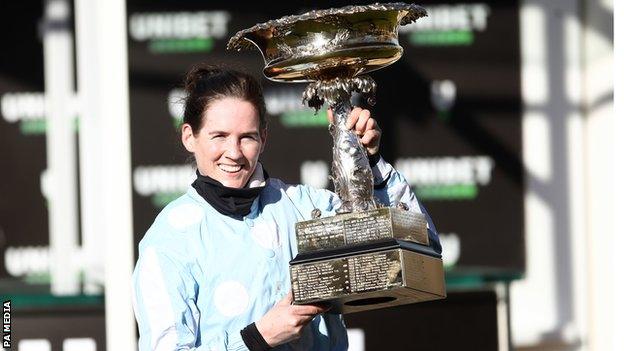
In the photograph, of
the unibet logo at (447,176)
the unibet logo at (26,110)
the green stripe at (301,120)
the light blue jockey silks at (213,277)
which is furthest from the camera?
the unibet logo at (26,110)

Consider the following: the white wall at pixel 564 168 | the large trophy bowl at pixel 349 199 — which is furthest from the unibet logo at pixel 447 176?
the large trophy bowl at pixel 349 199

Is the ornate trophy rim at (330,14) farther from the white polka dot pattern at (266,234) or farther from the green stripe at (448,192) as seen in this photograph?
the green stripe at (448,192)

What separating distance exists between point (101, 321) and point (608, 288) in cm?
207

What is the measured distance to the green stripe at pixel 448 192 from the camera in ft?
20.9

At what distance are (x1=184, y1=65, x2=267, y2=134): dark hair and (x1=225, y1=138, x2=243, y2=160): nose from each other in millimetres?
105

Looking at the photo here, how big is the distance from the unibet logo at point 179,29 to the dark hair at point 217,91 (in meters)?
2.23

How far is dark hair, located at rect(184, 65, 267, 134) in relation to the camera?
3801 millimetres

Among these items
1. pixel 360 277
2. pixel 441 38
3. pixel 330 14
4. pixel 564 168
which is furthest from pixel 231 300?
pixel 564 168

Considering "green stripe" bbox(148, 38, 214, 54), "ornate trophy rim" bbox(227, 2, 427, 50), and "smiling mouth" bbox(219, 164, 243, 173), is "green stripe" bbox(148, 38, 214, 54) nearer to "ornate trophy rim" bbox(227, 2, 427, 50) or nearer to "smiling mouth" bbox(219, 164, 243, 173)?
"ornate trophy rim" bbox(227, 2, 427, 50)

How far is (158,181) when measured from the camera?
609cm

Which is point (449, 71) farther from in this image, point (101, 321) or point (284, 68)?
point (284, 68)

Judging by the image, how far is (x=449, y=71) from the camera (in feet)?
21.0

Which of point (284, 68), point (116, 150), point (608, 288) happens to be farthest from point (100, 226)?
point (284, 68)

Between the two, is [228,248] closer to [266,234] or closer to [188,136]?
[266,234]
